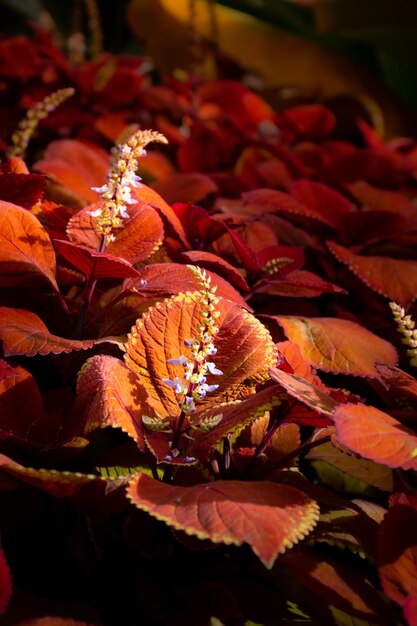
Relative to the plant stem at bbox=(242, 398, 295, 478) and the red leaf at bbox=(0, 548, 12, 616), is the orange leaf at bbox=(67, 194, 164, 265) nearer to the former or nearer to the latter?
the plant stem at bbox=(242, 398, 295, 478)

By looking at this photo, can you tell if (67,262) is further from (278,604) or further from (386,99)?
(386,99)

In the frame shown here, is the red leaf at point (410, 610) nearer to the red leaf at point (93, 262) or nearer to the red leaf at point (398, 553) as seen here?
the red leaf at point (398, 553)

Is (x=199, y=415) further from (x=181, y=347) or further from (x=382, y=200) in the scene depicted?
(x=382, y=200)

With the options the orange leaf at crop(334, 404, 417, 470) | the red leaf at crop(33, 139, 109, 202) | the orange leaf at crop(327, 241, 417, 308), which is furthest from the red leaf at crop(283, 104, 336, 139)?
the orange leaf at crop(334, 404, 417, 470)

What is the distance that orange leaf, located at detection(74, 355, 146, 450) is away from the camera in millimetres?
520

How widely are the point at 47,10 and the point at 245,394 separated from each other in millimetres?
2473

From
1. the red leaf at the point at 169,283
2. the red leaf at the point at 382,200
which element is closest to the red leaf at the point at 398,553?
the red leaf at the point at 169,283

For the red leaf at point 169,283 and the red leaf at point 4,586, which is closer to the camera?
the red leaf at point 4,586

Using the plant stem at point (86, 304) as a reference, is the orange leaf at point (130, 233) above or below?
above

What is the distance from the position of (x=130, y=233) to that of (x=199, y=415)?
21cm

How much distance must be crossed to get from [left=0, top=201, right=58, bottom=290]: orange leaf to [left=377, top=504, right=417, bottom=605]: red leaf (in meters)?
0.35

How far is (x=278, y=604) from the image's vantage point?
0.54m

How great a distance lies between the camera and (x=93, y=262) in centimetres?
63

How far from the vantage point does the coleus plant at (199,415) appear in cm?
49
